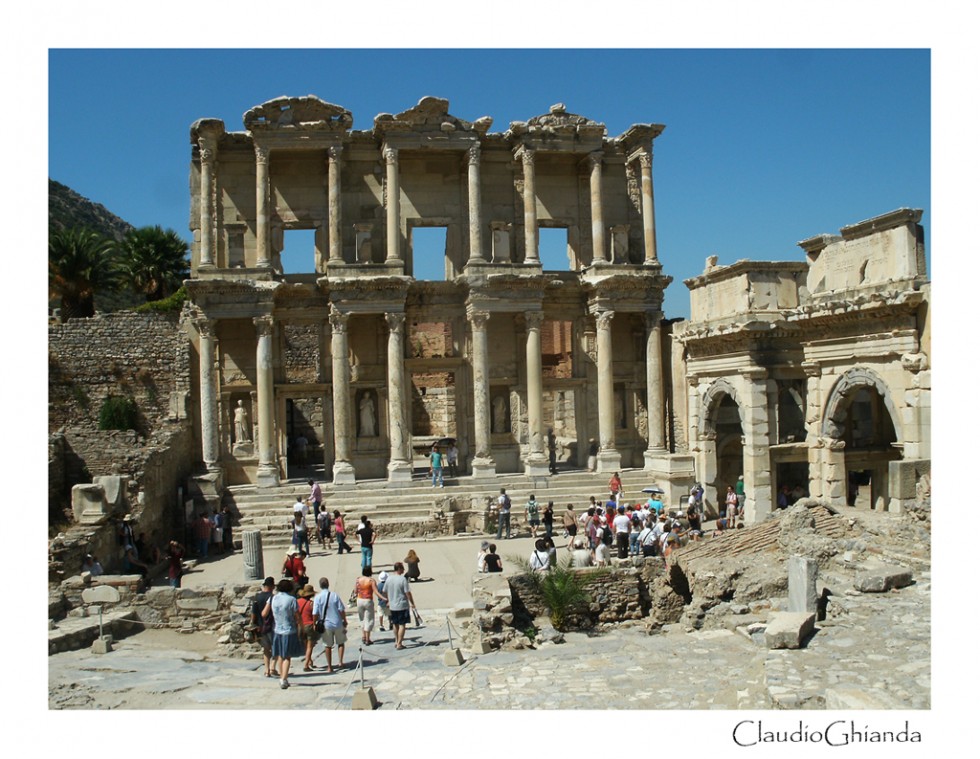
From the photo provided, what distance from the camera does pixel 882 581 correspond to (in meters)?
13.9

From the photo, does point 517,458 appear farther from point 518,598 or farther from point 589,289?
point 518,598

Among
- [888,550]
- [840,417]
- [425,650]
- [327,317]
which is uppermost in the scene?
[327,317]

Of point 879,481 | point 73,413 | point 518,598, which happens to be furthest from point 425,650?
point 73,413

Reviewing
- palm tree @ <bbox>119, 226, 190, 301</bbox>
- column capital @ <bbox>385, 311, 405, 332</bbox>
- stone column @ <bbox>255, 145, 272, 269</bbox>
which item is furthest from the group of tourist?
palm tree @ <bbox>119, 226, 190, 301</bbox>

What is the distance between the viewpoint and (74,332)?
111 feet

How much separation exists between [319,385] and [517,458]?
6.41 m

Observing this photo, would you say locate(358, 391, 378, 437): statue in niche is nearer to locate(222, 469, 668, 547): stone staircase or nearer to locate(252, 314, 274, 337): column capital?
locate(222, 469, 668, 547): stone staircase

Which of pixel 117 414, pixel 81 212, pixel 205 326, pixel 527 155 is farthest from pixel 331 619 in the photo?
pixel 81 212

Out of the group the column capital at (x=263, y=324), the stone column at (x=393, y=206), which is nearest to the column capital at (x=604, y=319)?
the stone column at (x=393, y=206)

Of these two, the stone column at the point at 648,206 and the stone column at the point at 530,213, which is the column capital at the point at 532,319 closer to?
the stone column at the point at 530,213

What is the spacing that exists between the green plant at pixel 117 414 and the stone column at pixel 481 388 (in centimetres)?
1241

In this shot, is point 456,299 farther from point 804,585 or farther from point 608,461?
point 804,585

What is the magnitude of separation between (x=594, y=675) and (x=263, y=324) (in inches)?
737

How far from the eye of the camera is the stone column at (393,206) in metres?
28.5
